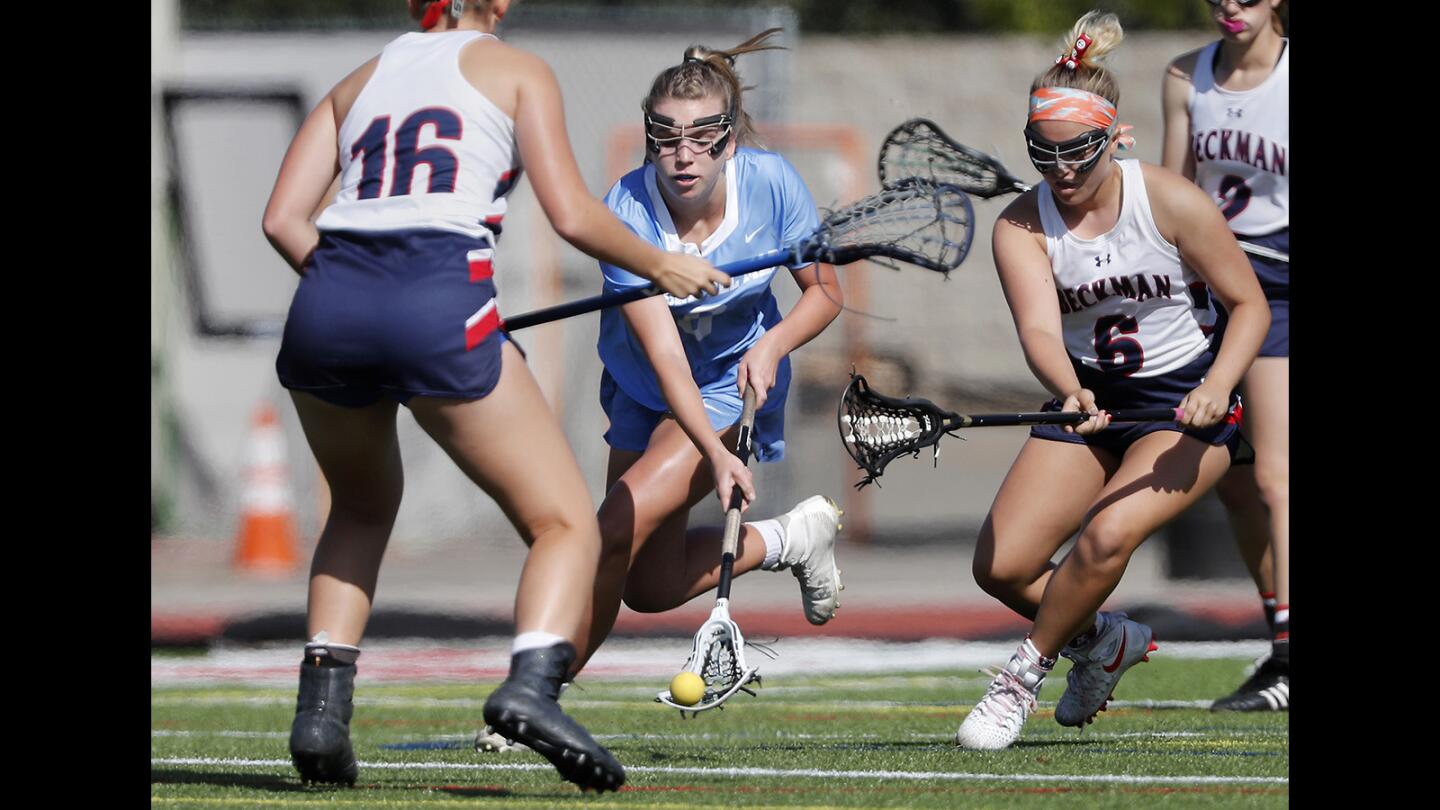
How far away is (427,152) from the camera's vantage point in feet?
13.3

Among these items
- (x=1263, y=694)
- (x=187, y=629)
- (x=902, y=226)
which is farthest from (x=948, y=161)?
(x=187, y=629)

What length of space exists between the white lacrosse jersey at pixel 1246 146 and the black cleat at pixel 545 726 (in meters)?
3.36

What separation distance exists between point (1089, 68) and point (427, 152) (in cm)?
189

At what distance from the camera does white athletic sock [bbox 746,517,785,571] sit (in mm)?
5562

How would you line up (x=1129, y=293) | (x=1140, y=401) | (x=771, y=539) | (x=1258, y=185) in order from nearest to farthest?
(x=1129, y=293) → (x=1140, y=401) → (x=771, y=539) → (x=1258, y=185)

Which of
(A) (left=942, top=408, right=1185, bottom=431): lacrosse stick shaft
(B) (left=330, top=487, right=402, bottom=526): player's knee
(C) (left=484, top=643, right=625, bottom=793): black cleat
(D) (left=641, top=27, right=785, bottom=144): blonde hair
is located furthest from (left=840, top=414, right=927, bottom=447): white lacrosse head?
(C) (left=484, top=643, right=625, bottom=793): black cleat

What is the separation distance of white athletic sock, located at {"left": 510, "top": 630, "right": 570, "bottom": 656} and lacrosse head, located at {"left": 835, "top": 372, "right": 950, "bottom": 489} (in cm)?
135

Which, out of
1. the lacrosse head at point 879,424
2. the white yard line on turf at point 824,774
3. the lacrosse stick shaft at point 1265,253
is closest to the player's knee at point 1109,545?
the lacrosse head at point 879,424

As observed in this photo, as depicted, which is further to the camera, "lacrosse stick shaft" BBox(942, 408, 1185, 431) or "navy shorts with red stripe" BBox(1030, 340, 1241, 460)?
"navy shorts with red stripe" BBox(1030, 340, 1241, 460)

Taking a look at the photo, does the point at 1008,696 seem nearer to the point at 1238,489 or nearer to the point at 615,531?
the point at 615,531

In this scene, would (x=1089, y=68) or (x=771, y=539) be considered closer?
(x=1089, y=68)

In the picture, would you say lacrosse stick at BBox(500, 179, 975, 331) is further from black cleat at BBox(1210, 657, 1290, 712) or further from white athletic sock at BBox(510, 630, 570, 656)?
black cleat at BBox(1210, 657, 1290, 712)

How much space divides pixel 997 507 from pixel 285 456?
7143 mm

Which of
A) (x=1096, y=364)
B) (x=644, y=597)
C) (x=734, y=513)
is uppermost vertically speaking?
(x=1096, y=364)
